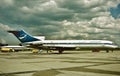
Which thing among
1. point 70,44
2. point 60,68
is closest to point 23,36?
point 70,44

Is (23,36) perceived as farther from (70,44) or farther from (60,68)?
(60,68)

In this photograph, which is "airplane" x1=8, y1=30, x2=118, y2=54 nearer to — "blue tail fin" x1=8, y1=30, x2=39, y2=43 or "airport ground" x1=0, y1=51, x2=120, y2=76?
"blue tail fin" x1=8, y1=30, x2=39, y2=43

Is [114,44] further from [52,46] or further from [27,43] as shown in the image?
[27,43]

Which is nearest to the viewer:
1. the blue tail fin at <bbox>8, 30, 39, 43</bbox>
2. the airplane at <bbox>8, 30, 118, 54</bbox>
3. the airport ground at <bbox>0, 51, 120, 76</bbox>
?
the airport ground at <bbox>0, 51, 120, 76</bbox>

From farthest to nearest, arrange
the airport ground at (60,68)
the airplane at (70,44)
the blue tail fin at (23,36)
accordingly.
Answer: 1. the blue tail fin at (23,36)
2. the airplane at (70,44)
3. the airport ground at (60,68)

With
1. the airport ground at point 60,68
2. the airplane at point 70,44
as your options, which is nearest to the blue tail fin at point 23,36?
the airplane at point 70,44

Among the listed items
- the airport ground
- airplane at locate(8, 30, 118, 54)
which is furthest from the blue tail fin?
the airport ground

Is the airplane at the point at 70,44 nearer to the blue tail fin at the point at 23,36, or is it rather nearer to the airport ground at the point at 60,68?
the blue tail fin at the point at 23,36

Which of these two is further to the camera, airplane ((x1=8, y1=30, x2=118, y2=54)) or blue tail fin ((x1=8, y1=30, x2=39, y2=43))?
blue tail fin ((x1=8, y1=30, x2=39, y2=43))

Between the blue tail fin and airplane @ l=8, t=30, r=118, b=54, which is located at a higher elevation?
the blue tail fin

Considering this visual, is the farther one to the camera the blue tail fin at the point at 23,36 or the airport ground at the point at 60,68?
the blue tail fin at the point at 23,36

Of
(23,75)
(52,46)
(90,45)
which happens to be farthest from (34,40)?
(23,75)

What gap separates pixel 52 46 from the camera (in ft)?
212

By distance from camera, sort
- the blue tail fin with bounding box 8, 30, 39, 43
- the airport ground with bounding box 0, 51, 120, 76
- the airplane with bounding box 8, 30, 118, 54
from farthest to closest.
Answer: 1. the blue tail fin with bounding box 8, 30, 39, 43
2. the airplane with bounding box 8, 30, 118, 54
3. the airport ground with bounding box 0, 51, 120, 76
